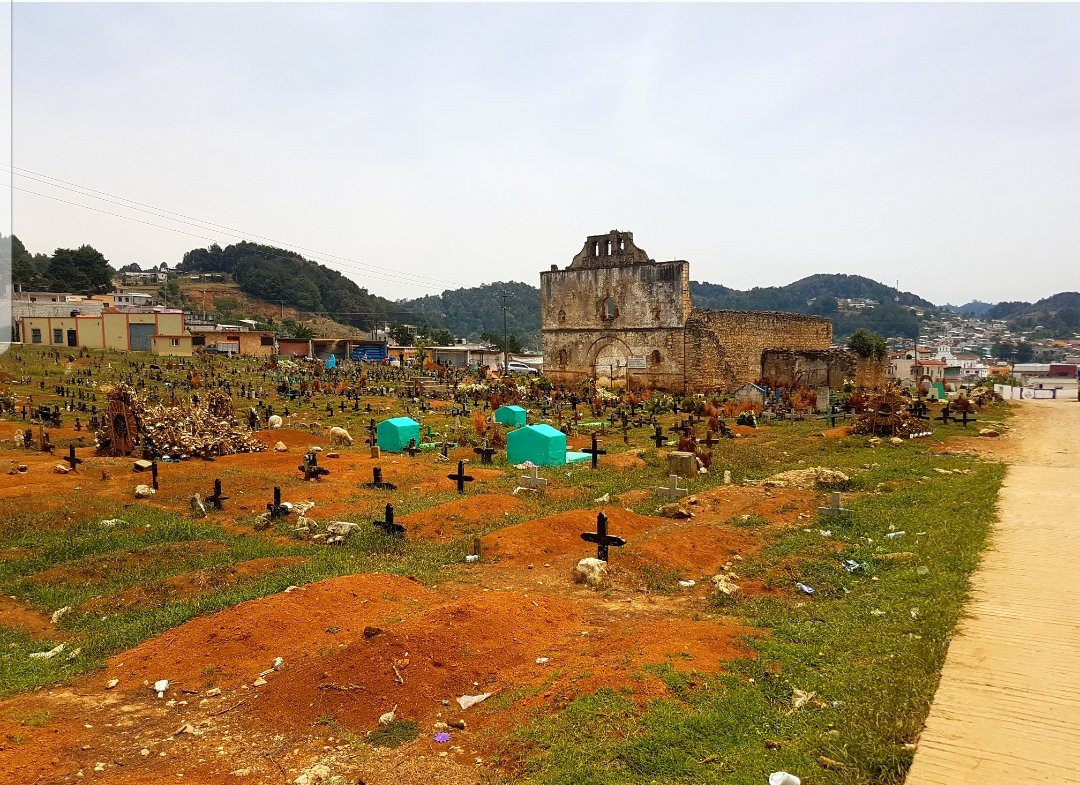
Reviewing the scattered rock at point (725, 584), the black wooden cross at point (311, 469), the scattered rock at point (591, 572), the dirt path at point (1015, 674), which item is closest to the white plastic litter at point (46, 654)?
the scattered rock at point (591, 572)

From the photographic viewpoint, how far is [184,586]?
8602mm

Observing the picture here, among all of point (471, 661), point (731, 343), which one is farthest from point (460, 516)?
point (731, 343)

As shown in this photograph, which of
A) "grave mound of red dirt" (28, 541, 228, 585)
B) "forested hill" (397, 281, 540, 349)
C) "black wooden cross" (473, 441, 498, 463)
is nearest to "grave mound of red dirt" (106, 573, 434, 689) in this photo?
"grave mound of red dirt" (28, 541, 228, 585)

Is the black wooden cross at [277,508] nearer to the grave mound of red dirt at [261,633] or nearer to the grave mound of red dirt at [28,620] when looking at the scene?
the grave mound of red dirt at [28,620]

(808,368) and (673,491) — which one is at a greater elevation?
(808,368)

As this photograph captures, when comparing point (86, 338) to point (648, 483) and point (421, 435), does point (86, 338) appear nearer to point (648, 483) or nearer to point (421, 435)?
point (421, 435)

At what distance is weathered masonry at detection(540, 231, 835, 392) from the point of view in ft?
121

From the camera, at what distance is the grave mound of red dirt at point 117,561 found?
915 cm

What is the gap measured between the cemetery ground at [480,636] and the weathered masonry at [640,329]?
Result: 23.8 metres

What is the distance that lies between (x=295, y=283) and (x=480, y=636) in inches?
4617

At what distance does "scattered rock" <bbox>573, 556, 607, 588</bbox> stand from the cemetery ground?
0.61 feet

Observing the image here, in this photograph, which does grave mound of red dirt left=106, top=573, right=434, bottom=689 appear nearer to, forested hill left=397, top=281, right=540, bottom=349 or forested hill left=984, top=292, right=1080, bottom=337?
forested hill left=397, top=281, right=540, bottom=349

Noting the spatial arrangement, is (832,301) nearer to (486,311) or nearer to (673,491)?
(486,311)

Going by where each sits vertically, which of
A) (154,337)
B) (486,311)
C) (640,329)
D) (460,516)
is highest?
(486,311)
